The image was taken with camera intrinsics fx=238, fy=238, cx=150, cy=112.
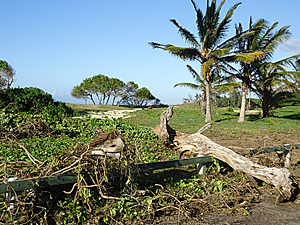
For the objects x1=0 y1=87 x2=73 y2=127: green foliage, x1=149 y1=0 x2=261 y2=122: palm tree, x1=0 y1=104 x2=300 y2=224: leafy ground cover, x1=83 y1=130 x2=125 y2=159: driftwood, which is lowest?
x1=0 y1=104 x2=300 y2=224: leafy ground cover

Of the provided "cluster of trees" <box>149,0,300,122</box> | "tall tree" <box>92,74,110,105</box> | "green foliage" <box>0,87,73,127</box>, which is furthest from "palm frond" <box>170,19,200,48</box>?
"tall tree" <box>92,74,110,105</box>

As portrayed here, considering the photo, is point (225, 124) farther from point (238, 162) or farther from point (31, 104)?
point (238, 162)

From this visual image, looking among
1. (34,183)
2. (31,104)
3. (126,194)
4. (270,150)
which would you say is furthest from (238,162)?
(31,104)

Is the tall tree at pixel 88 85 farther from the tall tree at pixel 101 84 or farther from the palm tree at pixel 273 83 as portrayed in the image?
the palm tree at pixel 273 83

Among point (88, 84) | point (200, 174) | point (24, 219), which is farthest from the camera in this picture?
point (88, 84)

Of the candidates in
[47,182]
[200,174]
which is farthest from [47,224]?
[200,174]

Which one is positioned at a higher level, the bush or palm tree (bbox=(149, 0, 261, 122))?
palm tree (bbox=(149, 0, 261, 122))

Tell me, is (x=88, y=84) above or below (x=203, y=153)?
above

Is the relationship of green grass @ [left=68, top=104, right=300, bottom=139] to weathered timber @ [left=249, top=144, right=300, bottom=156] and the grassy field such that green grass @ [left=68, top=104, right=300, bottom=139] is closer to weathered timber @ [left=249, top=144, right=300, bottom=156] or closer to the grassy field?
the grassy field

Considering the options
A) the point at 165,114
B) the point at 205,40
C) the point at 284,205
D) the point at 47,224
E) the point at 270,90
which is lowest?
the point at 284,205

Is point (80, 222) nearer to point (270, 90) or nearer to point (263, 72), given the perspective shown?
point (263, 72)

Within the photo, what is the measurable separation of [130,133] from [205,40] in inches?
441

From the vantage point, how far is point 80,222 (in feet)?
10.3

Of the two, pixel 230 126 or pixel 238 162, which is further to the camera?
pixel 230 126
